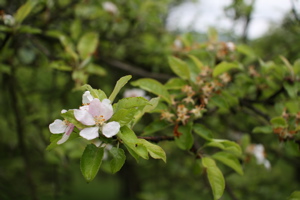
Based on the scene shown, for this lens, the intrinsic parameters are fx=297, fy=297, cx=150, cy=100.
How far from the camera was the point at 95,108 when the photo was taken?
1.04 metres

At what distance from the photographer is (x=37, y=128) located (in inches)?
124

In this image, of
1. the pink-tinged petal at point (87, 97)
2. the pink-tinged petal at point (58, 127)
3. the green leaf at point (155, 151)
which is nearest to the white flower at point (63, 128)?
the pink-tinged petal at point (58, 127)

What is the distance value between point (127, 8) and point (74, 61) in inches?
45.9

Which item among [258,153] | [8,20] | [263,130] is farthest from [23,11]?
[258,153]

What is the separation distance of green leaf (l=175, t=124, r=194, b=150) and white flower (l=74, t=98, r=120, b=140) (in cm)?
46

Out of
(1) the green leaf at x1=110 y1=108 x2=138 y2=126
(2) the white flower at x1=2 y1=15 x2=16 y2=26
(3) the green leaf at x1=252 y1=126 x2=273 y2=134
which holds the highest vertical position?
(2) the white flower at x1=2 y1=15 x2=16 y2=26

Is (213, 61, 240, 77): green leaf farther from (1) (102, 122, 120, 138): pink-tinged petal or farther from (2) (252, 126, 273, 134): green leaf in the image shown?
(1) (102, 122, 120, 138): pink-tinged petal

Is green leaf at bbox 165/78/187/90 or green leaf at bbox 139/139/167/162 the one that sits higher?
green leaf at bbox 139/139/167/162

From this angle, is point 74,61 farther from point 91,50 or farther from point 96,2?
point 96,2

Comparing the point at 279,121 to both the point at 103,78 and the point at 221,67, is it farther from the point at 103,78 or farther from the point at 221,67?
the point at 103,78

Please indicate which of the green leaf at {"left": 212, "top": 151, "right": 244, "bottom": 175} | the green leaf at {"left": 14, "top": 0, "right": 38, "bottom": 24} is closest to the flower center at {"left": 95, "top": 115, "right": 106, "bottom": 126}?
the green leaf at {"left": 212, "top": 151, "right": 244, "bottom": 175}

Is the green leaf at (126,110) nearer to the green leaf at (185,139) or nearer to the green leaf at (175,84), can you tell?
the green leaf at (185,139)

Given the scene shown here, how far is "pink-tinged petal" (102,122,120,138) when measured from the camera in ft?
3.35

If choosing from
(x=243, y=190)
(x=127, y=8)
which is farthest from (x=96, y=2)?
(x=243, y=190)
